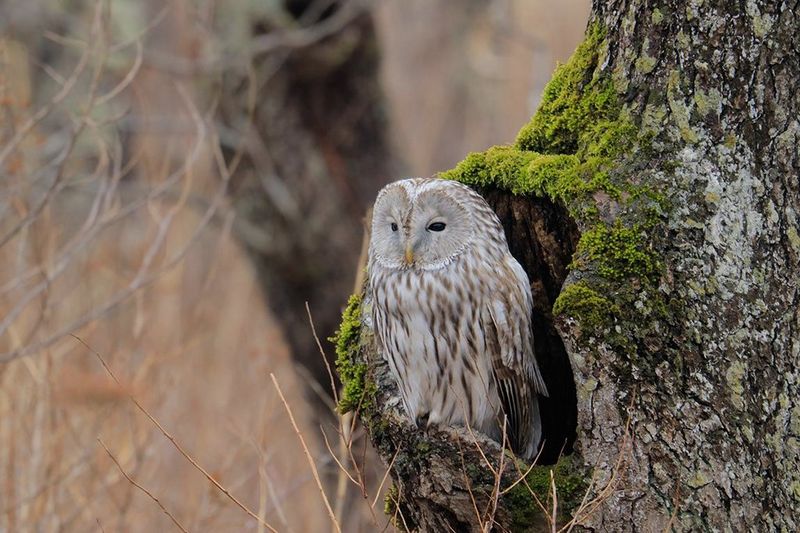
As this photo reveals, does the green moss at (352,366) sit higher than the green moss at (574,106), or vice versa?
the green moss at (574,106)

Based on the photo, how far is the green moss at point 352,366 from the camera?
3.18 m

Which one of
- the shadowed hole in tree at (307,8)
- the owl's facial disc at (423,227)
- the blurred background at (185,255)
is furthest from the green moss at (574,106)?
the shadowed hole in tree at (307,8)

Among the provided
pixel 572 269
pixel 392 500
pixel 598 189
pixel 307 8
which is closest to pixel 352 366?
pixel 392 500

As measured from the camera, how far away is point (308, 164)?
599 cm

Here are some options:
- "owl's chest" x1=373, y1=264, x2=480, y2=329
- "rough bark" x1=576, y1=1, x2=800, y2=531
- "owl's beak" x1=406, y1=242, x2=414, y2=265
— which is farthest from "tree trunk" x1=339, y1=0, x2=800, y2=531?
"owl's beak" x1=406, y1=242, x2=414, y2=265

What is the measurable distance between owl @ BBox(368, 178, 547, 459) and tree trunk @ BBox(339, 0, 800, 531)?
468mm

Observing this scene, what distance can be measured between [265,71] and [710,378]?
389 cm

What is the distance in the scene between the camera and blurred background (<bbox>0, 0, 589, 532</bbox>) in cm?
389

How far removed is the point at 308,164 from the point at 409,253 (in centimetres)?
276

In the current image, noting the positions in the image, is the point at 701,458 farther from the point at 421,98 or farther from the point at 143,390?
the point at 421,98

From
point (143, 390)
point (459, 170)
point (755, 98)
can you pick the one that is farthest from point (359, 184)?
point (755, 98)

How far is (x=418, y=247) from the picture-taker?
338 cm

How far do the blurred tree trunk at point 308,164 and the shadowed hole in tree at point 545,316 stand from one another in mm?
2630

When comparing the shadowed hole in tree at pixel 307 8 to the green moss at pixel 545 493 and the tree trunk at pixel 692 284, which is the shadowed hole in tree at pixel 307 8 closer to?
the tree trunk at pixel 692 284
